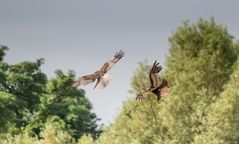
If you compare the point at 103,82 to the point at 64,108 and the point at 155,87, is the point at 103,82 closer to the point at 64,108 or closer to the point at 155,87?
the point at 155,87

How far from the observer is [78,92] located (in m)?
80.2

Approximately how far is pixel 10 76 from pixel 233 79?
28.1 metres

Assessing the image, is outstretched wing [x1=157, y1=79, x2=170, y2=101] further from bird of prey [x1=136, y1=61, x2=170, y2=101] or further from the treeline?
the treeline

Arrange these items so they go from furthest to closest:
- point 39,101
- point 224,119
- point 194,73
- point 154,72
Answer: point 39,101 < point 194,73 < point 224,119 < point 154,72

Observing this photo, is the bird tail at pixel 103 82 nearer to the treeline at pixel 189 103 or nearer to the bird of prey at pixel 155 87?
the bird of prey at pixel 155 87

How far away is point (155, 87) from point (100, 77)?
Result: 625mm

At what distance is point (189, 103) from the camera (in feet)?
181

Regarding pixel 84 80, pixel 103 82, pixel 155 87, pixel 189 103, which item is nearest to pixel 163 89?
pixel 155 87

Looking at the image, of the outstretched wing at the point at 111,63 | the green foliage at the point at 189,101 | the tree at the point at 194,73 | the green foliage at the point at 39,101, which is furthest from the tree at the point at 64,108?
the outstretched wing at the point at 111,63

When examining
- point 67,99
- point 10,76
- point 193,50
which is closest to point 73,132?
point 67,99

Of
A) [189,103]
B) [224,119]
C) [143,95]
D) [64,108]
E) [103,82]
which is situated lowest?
[143,95]

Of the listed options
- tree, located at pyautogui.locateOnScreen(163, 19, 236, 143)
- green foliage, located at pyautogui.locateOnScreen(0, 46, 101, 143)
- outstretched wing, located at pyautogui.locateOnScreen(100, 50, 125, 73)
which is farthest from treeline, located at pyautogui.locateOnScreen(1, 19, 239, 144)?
outstretched wing, located at pyautogui.locateOnScreen(100, 50, 125, 73)

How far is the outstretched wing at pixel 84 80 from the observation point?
7.36 meters

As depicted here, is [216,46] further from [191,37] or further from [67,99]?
[67,99]
